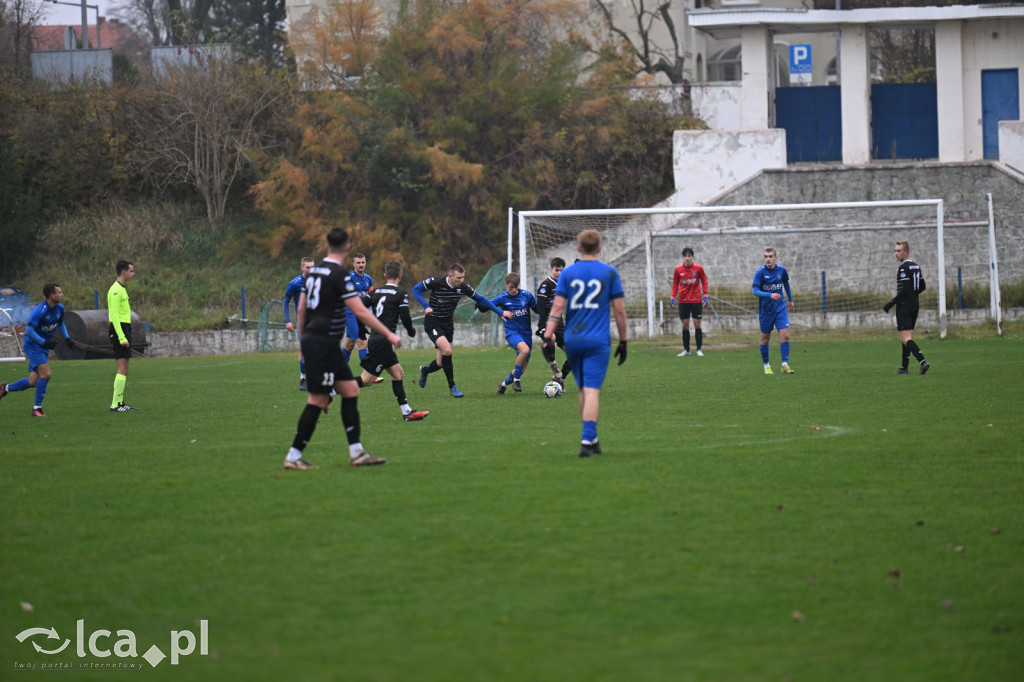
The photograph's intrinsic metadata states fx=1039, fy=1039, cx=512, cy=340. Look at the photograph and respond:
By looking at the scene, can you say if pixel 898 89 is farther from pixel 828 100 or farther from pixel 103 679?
pixel 103 679

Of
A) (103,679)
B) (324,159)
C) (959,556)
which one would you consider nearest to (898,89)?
(324,159)

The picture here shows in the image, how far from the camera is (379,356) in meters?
12.9

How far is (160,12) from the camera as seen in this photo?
167ft

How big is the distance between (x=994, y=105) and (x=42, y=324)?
29.9 meters

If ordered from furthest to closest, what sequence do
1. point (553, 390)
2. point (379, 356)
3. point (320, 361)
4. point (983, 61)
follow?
1. point (983, 61)
2. point (553, 390)
3. point (379, 356)
4. point (320, 361)

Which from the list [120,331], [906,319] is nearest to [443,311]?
[120,331]

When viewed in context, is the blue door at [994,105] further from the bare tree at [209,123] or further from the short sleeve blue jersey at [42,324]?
the short sleeve blue jersey at [42,324]

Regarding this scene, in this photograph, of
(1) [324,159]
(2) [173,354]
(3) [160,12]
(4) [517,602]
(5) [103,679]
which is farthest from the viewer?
(3) [160,12]

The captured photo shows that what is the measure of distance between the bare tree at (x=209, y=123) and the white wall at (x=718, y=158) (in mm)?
14394

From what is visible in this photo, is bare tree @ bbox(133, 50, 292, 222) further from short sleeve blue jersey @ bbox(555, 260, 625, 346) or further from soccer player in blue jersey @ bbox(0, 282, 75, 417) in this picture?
short sleeve blue jersey @ bbox(555, 260, 625, 346)

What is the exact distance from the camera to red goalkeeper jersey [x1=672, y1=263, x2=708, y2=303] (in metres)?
21.1

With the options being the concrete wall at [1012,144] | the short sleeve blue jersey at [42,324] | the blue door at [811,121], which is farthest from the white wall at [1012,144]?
the short sleeve blue jersey at [42,324]

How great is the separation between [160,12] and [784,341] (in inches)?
1709

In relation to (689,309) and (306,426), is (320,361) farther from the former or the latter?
(689,309)
